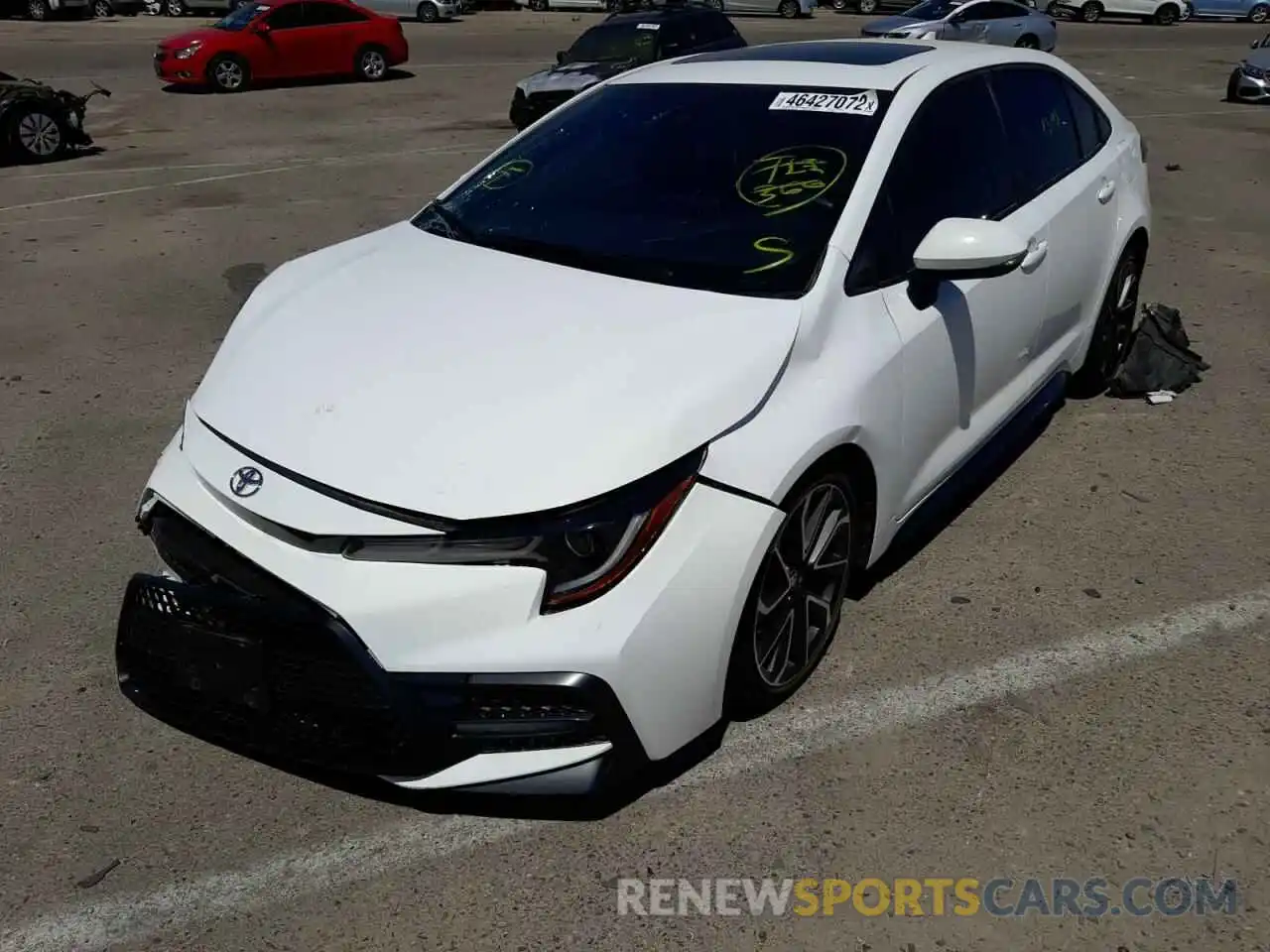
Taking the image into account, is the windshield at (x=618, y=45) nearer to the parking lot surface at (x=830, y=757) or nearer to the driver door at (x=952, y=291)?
the parking lot surface at (x=830, y=757)

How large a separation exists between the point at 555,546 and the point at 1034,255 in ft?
8.19

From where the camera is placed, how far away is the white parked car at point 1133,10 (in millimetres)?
37594

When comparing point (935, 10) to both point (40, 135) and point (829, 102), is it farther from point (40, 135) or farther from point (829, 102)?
point (829, 102)

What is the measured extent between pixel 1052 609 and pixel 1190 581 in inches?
23.1

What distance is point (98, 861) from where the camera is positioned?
285 cm

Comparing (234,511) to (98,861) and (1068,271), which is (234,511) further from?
(1068,271)

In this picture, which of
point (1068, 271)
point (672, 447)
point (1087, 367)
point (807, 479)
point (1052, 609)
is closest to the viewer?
point (672, 447)

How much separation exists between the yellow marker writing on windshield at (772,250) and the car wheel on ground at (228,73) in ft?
59.0

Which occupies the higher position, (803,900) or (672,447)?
(672,447)

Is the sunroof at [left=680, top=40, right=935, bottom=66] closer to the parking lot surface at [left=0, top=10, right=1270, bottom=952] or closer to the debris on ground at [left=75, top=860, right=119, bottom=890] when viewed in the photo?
the parking lot surface at [left=0, top=10, right=1270, bottom=952]

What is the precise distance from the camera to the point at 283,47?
19.8 m

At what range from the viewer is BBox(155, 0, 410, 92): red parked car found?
18.9m

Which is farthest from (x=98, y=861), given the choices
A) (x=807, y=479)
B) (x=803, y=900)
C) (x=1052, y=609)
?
(x=1052, y=609)

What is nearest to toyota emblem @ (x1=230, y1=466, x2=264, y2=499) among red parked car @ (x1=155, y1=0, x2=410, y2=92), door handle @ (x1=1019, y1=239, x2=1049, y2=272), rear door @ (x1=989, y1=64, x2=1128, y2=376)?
door handle @ (x1=1019, y1=239, x2=1049, y2=272)
